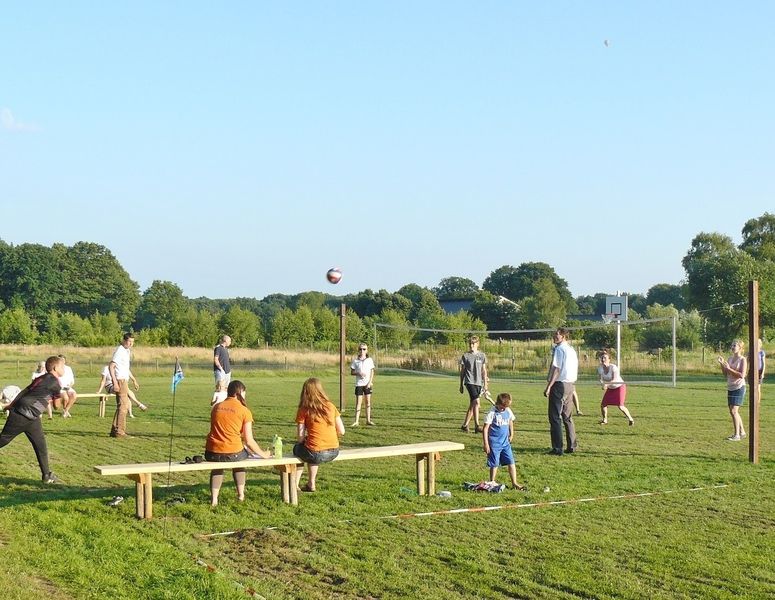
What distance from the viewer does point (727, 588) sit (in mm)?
7156

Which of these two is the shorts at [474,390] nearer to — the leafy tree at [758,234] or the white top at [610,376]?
the white top at [610,376]

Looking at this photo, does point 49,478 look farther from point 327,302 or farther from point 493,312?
point 327,302

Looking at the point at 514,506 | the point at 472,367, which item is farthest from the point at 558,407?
the point at 514,506

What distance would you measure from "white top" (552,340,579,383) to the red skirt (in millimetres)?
5557

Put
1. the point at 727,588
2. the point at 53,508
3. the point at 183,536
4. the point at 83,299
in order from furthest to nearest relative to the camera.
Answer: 1. the point at 83,299
2. the point at 53,508
3. the point at 183,536
4. the point at 727,588

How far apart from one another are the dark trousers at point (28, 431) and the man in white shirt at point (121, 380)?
203 inches

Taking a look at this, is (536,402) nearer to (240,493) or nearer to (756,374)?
(756,374)

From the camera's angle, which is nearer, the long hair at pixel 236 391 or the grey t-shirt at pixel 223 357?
the long hair at pixel 236 391

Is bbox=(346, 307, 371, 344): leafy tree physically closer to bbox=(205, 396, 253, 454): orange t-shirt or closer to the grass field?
the grass field

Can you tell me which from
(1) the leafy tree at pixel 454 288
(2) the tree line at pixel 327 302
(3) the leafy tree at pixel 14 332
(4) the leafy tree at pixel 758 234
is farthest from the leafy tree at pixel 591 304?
(3) the leafy tree at pixel 14 332

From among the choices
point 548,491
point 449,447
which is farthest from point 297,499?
point 548,491

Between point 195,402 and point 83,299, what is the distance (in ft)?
282

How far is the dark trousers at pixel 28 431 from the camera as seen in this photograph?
→ 11.4 metres

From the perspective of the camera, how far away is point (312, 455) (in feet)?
35.1
